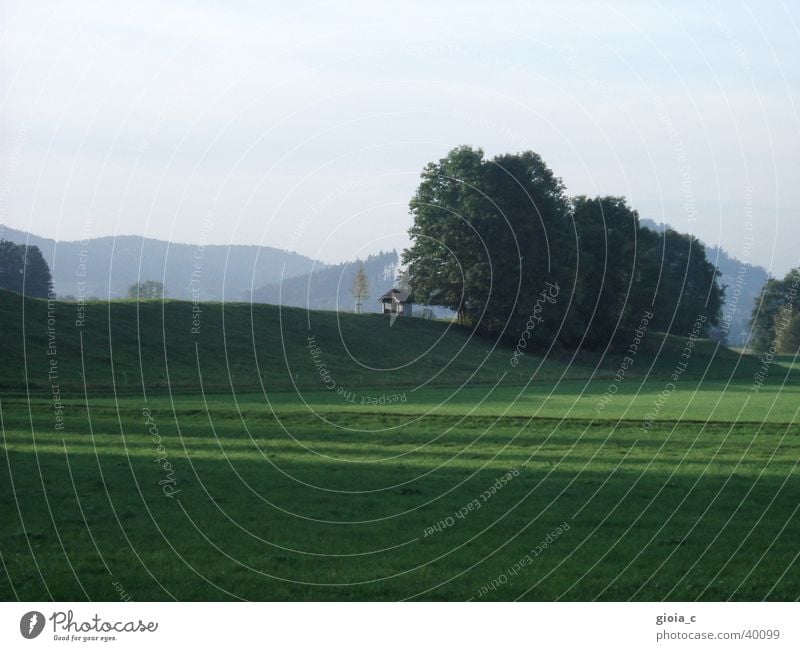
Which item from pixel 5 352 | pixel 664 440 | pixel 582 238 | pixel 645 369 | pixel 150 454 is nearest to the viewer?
pixel 150 454

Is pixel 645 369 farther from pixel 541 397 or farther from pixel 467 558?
pixel 467 558

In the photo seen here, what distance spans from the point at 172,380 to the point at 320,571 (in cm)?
4149

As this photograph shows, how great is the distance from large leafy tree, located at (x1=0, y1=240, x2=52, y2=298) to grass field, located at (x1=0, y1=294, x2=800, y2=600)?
134ft

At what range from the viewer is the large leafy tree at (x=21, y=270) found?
90.6 metres

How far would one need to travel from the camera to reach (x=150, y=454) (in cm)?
2627

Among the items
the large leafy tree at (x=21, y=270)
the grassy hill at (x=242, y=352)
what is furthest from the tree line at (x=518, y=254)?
the large leafy tree at (x=21, y=270)

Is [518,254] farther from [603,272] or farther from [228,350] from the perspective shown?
[228,350]

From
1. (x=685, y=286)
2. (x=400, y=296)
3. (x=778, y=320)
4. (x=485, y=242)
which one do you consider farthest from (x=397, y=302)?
(x=685, y=286)

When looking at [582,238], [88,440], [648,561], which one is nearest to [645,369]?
[582,238]

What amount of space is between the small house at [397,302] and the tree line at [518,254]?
390cm

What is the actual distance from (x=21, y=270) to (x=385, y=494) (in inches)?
3328

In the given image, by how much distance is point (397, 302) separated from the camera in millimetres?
102375

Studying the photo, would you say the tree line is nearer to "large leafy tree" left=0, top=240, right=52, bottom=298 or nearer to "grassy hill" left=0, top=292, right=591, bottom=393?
"grassy hill" left=0, top=292, right=591, bottom=393

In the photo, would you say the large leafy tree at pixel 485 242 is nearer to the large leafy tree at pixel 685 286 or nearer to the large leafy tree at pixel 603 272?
the large leafy tree at pixel 603 272
